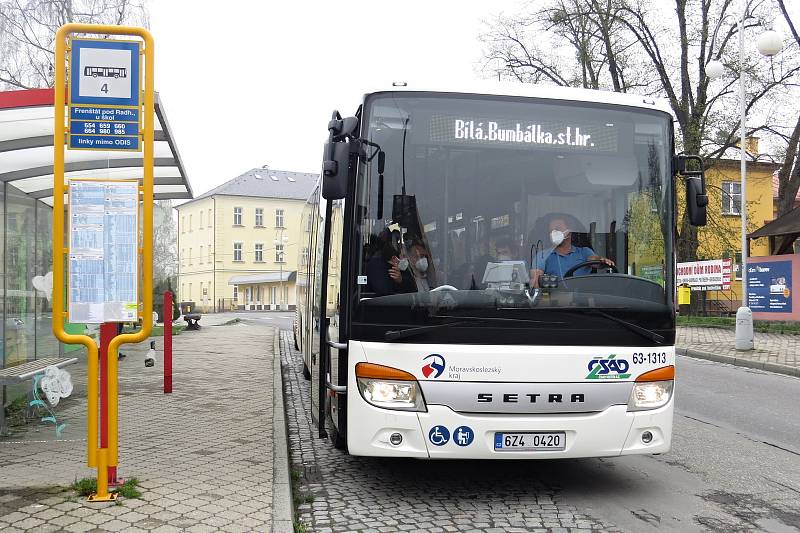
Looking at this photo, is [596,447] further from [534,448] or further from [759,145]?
[759,145]

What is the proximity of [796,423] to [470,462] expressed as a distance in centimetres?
445

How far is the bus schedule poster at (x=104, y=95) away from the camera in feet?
17.6

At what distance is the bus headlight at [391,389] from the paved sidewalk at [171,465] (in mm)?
940

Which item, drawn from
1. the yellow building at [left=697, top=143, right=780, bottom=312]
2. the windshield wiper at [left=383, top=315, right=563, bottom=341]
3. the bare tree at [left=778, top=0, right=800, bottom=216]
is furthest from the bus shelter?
the bare tree at [left=778, top=0, right=800, bottom=216]

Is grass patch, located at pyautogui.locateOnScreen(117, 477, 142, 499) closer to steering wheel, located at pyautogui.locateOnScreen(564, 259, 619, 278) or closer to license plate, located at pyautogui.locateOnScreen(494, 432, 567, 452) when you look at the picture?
license plate, located at pyautogui.locateOnScreen(494, 432, 567, 452)

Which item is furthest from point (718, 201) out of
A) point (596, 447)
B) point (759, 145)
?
point (596, 447)

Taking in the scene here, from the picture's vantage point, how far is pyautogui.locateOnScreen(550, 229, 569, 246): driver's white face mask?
555 cm

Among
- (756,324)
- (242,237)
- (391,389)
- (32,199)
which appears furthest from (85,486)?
(242,237)

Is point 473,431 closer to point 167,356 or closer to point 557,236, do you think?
point 557,236

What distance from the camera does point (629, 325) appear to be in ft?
18.2

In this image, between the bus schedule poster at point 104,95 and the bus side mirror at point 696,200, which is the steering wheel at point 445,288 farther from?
the bus schedule poster at point 104,95

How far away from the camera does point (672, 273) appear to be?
5852mm

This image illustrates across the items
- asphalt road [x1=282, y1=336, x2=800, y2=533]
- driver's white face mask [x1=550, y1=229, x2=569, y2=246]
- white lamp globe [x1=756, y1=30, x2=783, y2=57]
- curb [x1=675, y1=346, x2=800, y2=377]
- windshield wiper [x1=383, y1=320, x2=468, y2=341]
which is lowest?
curb [x1=675, y1=346, x2=800, y2=377]

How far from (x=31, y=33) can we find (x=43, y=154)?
67.9 feet
